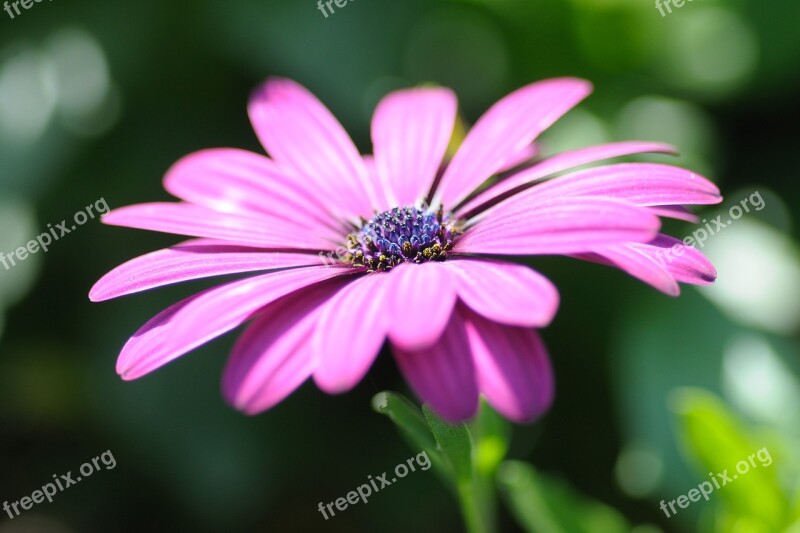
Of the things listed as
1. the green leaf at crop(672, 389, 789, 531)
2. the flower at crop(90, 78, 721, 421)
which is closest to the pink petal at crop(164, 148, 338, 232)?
the flower at crop(90, 78, 721, 421)

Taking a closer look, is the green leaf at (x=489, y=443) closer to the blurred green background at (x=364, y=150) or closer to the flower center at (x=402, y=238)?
the flower center at (x=402, y=238)

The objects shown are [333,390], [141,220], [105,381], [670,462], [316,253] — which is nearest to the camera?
[333,390]

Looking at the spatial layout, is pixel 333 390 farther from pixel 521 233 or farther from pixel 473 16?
pixel 473 16

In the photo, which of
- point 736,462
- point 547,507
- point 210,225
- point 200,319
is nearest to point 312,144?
point 210,225

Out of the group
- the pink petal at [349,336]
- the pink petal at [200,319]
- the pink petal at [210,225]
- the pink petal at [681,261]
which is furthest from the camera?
the pink petal at [210,225]

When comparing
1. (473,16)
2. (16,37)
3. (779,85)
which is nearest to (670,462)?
(779,85)

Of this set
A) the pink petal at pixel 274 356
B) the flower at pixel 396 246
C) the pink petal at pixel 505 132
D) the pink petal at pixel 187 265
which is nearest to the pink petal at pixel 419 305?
the flower at pixel 396 246
